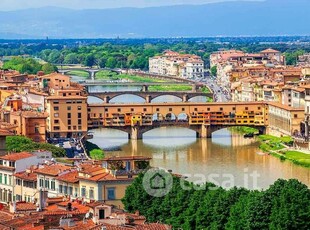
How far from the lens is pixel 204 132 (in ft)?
147

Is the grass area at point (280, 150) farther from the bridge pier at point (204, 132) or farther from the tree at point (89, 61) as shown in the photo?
the tree at point (89, 61)

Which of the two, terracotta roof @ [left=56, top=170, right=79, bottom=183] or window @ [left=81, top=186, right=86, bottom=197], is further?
terracotta roof @ [left=56, top=170, right=79, bottom=183]

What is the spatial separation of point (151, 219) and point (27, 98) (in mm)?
28414

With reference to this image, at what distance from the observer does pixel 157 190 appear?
63.8ft

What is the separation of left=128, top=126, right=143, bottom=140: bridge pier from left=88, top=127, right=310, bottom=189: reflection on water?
0.29 m

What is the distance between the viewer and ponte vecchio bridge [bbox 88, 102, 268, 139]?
44.8 meters

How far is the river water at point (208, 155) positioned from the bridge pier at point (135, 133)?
0.95 ft

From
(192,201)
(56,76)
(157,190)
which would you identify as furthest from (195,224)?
(56,76)

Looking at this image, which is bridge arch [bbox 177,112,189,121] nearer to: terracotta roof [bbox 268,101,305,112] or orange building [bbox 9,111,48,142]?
terracotta roof [bbox 268,101,305,112]

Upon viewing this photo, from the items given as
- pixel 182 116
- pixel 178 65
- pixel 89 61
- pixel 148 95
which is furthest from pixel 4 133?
pixel 89 61

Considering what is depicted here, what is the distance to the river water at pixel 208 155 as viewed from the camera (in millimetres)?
30109

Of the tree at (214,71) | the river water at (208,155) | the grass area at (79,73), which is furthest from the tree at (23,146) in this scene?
the grass area at (79,73)

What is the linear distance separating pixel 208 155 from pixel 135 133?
7.42 metres

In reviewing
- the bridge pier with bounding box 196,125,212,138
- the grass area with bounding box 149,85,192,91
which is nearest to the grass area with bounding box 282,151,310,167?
the bridge pier with bounding box 196,125,212,138
